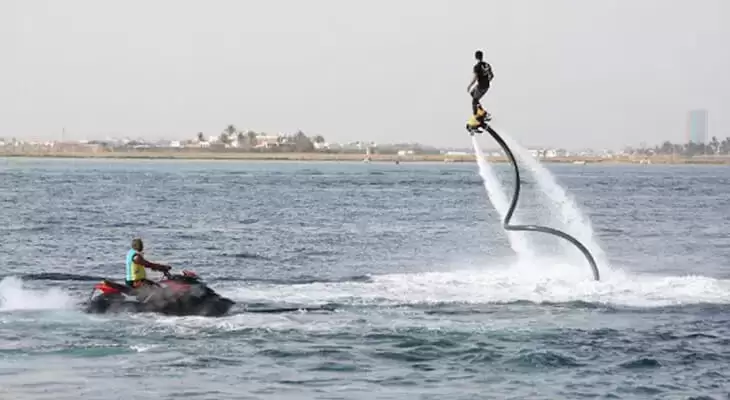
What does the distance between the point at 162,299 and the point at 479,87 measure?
32.9ft

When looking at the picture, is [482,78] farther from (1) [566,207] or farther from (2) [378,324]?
(1) [566,207]

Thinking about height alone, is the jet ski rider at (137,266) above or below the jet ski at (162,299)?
above

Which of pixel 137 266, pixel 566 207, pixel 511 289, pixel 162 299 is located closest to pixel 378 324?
pixel 162 299

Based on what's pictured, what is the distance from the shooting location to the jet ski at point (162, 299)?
31203mm

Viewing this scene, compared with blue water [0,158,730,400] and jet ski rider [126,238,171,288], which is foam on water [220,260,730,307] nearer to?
blue water [0,158,730,400]

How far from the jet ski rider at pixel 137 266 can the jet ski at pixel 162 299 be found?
16 cm

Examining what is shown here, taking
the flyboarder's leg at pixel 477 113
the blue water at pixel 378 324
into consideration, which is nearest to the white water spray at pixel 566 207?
the blue water at pixel 378 324

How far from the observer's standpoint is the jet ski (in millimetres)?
31203

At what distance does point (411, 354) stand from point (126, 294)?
27.7 ft

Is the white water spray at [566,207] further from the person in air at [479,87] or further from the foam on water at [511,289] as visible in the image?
the person in air at [479,87]

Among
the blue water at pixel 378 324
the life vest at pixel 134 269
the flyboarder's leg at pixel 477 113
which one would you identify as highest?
the flyboarder's leg at pixel 477 113

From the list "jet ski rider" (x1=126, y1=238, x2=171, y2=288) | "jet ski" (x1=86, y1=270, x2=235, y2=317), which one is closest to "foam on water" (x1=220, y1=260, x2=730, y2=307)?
"jet ski" (x1=86, y1=270, x2=235, y2=317)

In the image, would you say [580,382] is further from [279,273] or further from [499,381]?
[279,273]

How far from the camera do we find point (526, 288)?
37.8 meters
